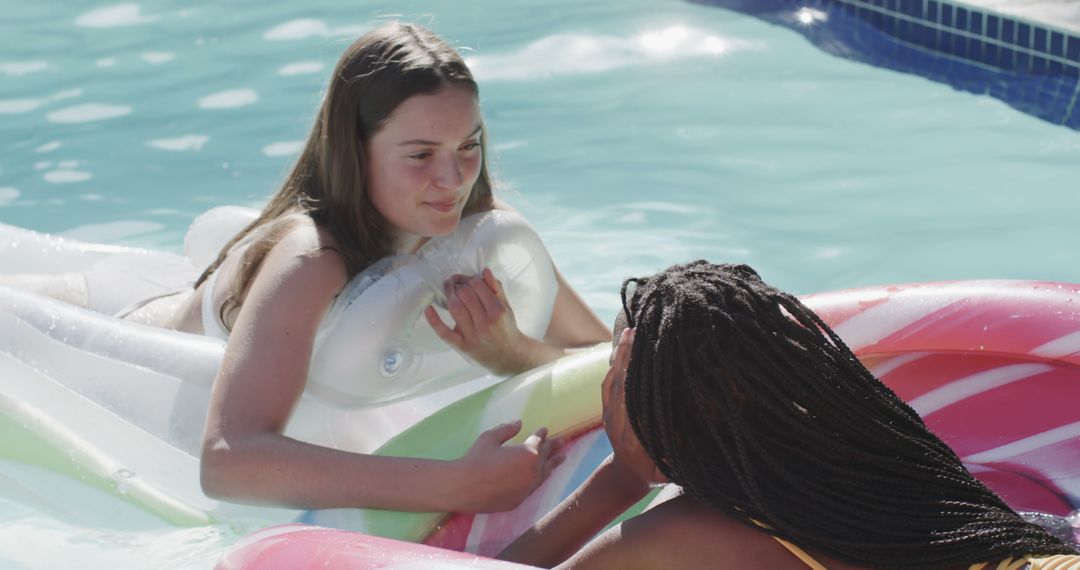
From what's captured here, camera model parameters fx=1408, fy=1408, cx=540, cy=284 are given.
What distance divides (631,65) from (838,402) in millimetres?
5875

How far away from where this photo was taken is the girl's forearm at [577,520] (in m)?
2.53

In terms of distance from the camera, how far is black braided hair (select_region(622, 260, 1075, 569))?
1982 millimetres

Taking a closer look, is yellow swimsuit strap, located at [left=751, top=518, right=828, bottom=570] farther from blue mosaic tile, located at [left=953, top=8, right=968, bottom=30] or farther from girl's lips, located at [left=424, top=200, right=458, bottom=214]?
blue mosaic tile, located at [left=953, top=8, right=968, bottom=30]

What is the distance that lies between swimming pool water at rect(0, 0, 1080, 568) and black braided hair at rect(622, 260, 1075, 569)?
3.21m

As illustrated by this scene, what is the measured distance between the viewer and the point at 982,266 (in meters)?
5.37

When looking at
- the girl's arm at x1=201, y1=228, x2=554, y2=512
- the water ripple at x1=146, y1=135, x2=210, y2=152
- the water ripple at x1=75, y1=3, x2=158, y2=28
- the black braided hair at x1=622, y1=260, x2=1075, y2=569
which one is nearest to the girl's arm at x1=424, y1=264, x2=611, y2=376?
the girl's arm at x1=201, y1=228, x2=554, y2=512

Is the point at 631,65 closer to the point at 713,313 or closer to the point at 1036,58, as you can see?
the point at 1036,58

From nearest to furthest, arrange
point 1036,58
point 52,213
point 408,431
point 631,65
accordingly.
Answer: point 408,431
point 52,213
point 1036,58
point 631,65

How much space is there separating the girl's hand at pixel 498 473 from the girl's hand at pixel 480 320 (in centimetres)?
40

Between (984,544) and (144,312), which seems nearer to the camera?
(984,544)

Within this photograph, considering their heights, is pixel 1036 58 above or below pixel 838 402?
below

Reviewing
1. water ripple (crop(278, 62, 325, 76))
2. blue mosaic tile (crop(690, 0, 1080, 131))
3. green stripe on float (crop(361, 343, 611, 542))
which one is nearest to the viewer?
green stripe on float (crop(361, 343, 611, 542))

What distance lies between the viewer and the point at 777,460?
201 cm

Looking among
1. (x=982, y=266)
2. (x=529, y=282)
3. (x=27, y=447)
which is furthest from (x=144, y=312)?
(x=982, y=266)
